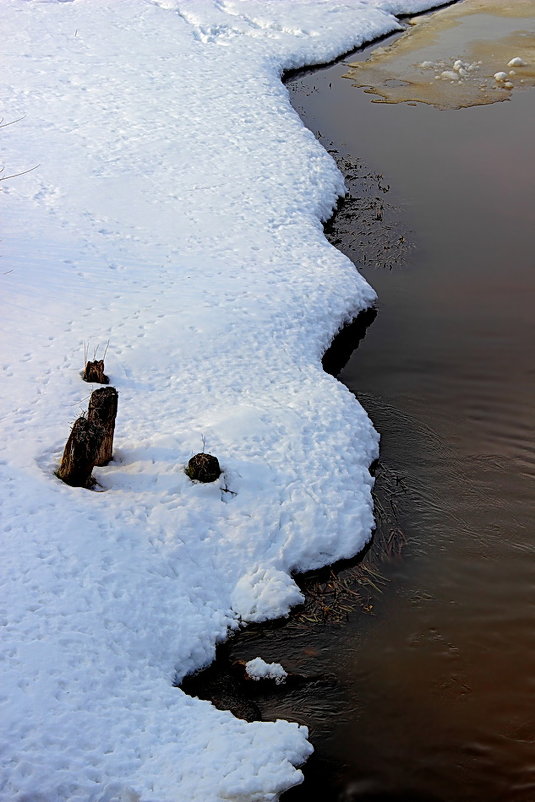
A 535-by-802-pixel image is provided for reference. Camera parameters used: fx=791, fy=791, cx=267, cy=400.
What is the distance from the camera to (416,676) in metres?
7.04

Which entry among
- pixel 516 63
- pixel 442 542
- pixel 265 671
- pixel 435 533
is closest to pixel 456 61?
pixel 516 63

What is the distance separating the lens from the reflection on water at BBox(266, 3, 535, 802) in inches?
254

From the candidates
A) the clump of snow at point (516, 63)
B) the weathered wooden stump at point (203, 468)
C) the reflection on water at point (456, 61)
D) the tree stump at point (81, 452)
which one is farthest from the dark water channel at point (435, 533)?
the clump of snow at point (516, 63)

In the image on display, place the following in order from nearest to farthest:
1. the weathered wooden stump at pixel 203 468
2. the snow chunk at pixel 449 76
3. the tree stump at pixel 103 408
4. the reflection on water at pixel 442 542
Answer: the reflection on water at pixel 442 542 → the tree stump at pixel 103 408 → the weathered wooden stump at pixel 203 468 → the snow chunk at pixel 449 76

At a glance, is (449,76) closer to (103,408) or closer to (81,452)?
(103,408)

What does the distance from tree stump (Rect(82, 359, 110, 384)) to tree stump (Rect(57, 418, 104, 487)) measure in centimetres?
170

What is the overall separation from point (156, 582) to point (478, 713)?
3094 millimetres

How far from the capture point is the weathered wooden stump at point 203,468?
8461 mm

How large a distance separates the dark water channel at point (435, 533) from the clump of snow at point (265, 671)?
0.65 ft

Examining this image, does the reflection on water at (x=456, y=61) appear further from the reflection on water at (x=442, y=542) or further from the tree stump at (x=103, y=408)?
the tree stump at (x=103, y=408)

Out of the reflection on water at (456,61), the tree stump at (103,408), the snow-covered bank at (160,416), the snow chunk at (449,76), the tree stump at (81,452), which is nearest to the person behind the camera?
the snow-covered bank at (160,416)

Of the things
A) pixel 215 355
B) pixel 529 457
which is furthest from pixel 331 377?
pixel 529 457

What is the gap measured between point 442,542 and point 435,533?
15cm

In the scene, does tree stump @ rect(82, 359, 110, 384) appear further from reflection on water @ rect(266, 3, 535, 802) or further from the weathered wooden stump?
reflection on water @ rect(266, 3, 535, 802)
